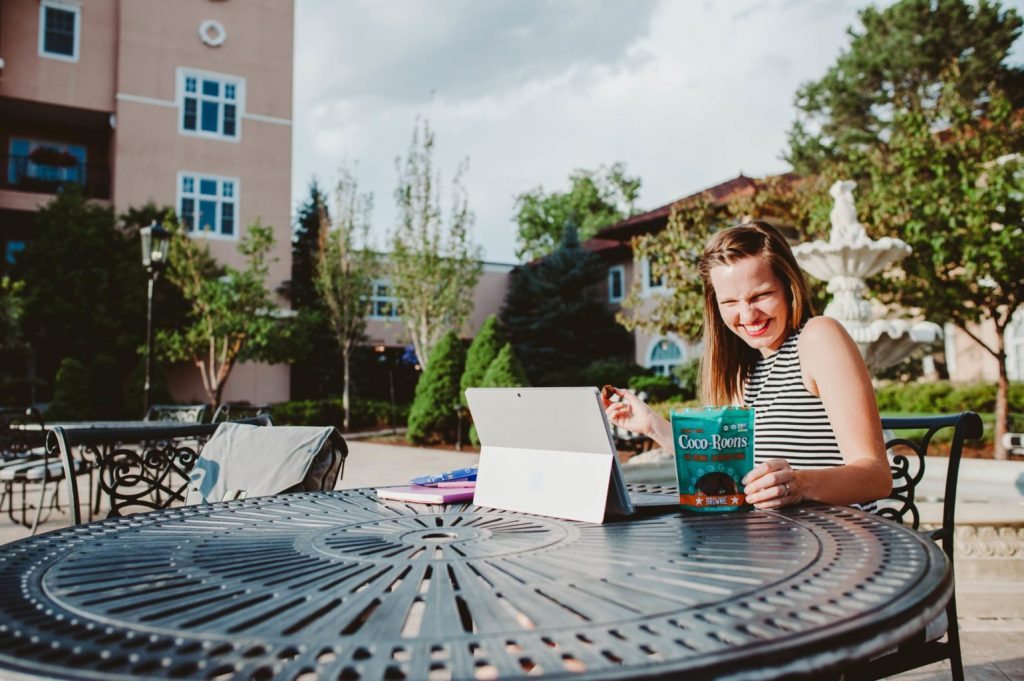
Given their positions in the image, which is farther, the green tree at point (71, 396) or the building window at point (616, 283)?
the building window at point (616, 283)

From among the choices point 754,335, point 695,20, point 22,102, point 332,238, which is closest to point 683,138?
point 332,238

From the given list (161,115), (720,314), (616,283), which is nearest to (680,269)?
(616,283)

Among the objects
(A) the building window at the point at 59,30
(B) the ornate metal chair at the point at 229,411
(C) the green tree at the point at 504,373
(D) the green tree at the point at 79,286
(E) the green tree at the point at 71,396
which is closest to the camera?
(B) the ornate metal chair at the point at 229,411

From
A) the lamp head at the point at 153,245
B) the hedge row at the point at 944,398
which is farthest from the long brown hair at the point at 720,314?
the hedge row at the point at 944,398

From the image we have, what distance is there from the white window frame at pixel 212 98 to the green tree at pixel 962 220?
53.8 feet

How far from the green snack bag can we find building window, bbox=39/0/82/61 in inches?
856

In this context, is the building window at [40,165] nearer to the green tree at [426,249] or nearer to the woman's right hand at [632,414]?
the green tree at [426,249]

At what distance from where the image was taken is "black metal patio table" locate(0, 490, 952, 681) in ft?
2.29

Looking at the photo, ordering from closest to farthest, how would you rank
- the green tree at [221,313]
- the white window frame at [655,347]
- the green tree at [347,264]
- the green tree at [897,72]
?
the green tree at [221,313]
the green tree at [347,264]
the green tree at [897,72]
the white window frame at [655,347]

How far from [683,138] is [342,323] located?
11807mm

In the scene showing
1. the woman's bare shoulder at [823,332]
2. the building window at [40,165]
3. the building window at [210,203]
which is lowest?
the woman's bare shoulder at [823,332]

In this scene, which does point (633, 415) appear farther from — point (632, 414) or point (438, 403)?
point (438, 403)

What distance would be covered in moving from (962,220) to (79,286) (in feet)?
58.9

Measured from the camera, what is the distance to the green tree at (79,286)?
16250 mm
